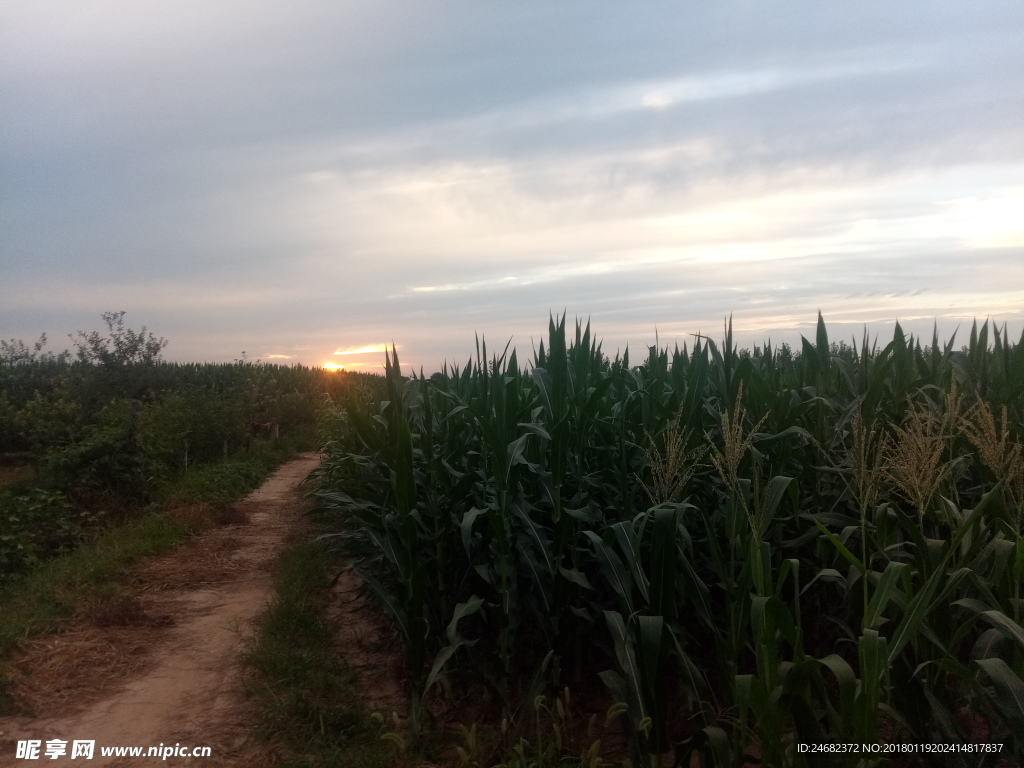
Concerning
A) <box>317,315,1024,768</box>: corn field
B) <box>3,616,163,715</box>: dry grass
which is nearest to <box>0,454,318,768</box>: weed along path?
<box>3,616,163,715</box>: dry grass

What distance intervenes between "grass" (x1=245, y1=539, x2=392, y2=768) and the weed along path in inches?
5.6

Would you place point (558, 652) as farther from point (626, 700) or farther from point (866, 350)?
point (866, 350)

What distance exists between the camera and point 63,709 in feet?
13.7

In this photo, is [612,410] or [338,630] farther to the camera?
[338,630]

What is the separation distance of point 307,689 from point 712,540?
2643 mm

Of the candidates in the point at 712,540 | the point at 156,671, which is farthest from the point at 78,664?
the point at 712,540

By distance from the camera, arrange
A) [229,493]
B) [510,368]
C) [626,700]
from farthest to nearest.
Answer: [229,493] → [510,368] → [626,700]

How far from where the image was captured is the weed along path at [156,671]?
3.76 m

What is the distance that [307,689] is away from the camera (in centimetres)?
418

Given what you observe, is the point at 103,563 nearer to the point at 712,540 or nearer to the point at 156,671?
the point at 156,671

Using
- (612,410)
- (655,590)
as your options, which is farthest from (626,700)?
(612,410)

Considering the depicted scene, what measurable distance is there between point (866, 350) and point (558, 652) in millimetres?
2461

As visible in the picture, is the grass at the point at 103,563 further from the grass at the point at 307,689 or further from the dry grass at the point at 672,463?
the dry grass at the point at 672,463

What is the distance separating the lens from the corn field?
2660mm
